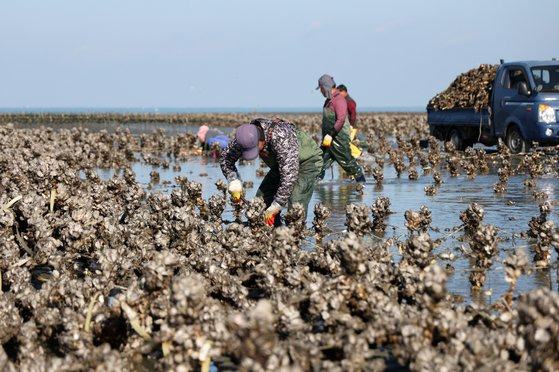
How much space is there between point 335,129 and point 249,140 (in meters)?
5.20

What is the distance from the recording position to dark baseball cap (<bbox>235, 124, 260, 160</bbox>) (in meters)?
8.03

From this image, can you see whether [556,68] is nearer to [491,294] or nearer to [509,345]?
[491,294]

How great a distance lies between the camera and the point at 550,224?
6934 mm

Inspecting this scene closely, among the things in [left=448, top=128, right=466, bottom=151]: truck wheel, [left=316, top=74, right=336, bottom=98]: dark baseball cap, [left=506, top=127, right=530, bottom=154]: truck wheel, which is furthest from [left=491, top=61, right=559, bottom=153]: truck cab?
[left=316, top=74, right=336, bottom=98]: dark baseball cap

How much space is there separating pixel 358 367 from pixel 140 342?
137cm

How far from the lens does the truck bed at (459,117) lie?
20.1 metres

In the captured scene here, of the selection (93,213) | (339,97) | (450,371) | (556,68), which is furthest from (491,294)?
(556,68)

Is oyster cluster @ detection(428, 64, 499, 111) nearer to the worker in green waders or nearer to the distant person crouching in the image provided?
the distant person crouching

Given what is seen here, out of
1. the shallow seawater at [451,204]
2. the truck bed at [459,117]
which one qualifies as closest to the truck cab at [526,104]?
the truck bed at [459,117]

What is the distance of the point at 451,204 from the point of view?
11.1 meters

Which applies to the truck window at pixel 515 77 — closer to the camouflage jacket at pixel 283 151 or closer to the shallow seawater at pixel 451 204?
the shallow seawater at pixel 451 204

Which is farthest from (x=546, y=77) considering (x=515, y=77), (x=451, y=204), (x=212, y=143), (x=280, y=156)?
(x=280, y=156)

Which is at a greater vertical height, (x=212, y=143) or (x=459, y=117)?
(x=459, y=117)

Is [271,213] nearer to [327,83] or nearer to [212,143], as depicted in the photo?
[327,83]
